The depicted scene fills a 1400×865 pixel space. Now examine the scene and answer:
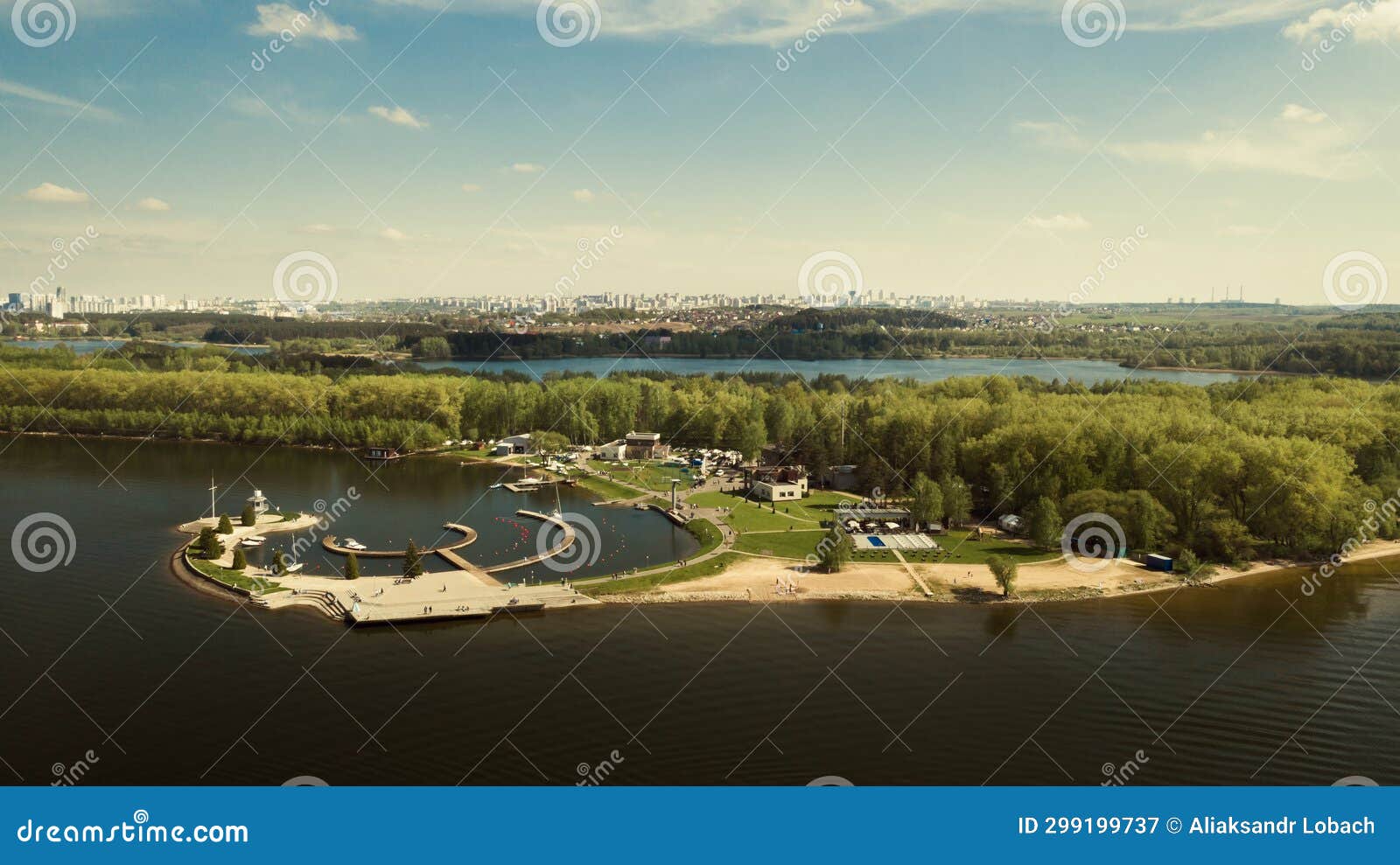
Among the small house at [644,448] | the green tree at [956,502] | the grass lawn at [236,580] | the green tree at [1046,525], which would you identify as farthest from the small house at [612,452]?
the grass lawn at [236,580]

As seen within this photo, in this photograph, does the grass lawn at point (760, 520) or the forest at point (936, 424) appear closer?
the forest at point (936, 424)

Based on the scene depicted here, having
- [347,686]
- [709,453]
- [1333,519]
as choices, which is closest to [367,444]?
[709,453]

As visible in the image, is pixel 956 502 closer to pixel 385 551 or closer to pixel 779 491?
pixel 779 491

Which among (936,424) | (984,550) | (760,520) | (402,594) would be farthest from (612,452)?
(402,594)

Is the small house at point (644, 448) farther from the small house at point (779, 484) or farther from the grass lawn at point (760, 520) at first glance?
the grass lawn at point (760, 520)

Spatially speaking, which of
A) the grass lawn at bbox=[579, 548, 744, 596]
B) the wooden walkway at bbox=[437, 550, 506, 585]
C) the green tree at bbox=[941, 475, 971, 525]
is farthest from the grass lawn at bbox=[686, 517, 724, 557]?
the green tree at bbox=[941, 475, 971, 525]

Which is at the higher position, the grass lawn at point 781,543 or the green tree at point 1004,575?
the grass lawn at point 781,543

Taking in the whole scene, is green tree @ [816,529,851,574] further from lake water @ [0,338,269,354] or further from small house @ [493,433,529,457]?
lake water @ [0,338,269,354]
